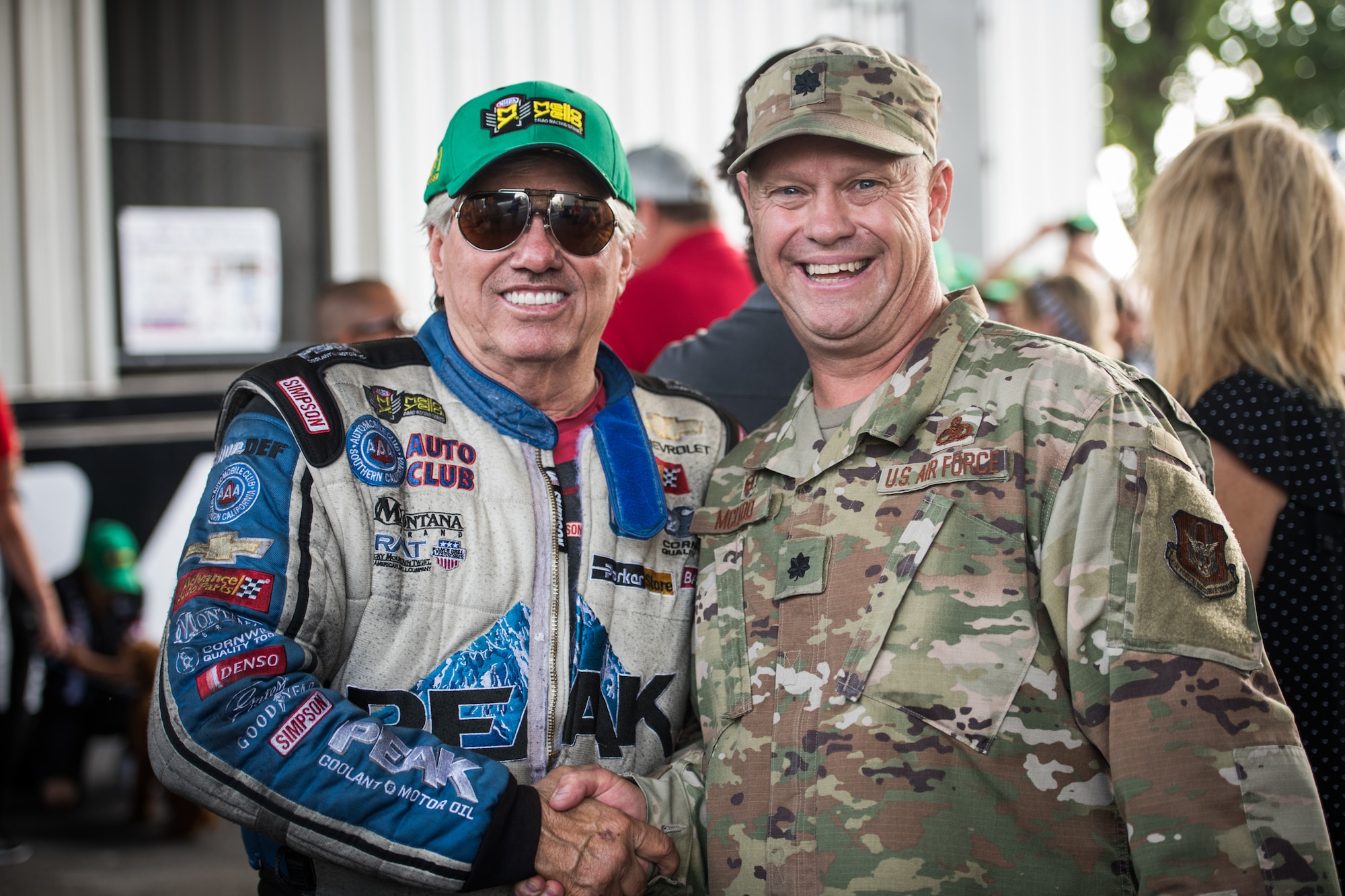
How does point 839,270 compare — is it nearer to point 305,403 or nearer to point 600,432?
point 600,432

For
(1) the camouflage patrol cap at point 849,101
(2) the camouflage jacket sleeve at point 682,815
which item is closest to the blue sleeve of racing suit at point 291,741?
(2) the camouflage jacket sleeve at point 682,815

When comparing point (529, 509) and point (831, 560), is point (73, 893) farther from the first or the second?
point (831, 560)

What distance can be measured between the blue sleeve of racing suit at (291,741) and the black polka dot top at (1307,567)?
1.58 m

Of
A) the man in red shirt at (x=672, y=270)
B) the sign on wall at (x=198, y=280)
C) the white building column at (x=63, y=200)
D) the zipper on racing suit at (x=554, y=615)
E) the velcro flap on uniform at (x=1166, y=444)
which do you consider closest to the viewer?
the velcro flap on uniform at (x=1166, y=444)

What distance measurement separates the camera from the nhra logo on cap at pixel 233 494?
176 cm

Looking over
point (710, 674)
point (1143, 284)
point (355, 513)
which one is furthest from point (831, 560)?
point (1143, 284)

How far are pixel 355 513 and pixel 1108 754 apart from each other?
122 cm

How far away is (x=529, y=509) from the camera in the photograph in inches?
77.5

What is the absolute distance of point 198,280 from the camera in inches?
273

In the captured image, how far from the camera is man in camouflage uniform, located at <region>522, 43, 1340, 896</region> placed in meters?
1.53

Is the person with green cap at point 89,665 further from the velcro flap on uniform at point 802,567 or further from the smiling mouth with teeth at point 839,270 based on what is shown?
the smiling mouth with teeth at point 839,270

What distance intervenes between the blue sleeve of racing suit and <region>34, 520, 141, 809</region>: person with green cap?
3.79 metres

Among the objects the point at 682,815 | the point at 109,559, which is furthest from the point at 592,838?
the point at 109,559

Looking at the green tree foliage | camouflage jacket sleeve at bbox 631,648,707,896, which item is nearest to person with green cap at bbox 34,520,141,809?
camouflage jacket sleeve at bbox 631,648,707,896
